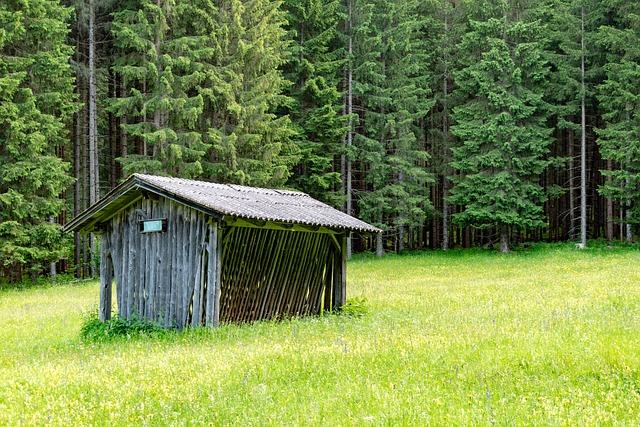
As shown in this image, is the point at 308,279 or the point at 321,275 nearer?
the point at 308,279

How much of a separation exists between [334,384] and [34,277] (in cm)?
2478

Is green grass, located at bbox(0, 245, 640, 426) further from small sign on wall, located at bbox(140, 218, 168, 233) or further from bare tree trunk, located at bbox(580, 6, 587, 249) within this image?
bare tree trunk, located at bbox(580, 6, 587, 249)

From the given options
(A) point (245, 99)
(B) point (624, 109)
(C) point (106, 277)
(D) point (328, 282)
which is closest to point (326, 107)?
(A) point (245, 99)

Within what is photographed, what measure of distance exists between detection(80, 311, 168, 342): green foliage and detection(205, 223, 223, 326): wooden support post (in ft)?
3.61

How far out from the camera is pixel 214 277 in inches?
544

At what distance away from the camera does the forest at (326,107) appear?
94.2 ft

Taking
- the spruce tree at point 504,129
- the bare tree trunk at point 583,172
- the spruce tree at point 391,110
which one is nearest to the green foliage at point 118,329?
the spruce tree at point 391,110

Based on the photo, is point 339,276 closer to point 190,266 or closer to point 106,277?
point 190,266

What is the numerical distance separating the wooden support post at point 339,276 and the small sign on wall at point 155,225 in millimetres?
5251

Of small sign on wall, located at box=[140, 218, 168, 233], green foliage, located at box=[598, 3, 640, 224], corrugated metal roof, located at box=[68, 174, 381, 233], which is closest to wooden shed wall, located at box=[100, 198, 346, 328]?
small sign on wall, located at box=[140, 218, 168, 233]

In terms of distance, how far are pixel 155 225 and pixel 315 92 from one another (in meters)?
23.7

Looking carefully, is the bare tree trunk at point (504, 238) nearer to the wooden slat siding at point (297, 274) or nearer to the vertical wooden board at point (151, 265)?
the wooden slat siding at point (297, 274)

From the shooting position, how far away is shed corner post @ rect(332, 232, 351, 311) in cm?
1770

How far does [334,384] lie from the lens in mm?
7926
